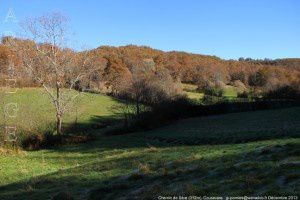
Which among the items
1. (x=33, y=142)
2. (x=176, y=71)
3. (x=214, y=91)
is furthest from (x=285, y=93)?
(x=33, y=142)

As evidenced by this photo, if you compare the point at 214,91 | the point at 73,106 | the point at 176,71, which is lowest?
the point at 73,106

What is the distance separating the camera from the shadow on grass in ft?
32.0

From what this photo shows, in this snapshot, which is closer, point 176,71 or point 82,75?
point 82,75

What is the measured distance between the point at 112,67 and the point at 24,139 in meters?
81.9

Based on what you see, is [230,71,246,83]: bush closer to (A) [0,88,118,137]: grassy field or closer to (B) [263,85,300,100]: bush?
(B) [263,85,300,100]: bush

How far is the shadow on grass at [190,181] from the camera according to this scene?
975 centimetres

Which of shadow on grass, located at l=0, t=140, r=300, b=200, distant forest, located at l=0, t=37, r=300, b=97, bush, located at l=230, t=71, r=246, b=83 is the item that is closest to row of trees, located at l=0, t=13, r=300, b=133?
distant forest, located at l=0, t=37, r=300, b=97

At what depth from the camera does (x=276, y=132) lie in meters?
36.2

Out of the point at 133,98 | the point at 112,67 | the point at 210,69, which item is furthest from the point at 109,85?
the point at 210,69

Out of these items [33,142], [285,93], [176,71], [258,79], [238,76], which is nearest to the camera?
[33,142]

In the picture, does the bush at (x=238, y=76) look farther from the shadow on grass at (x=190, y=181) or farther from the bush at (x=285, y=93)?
the shadow on grass at (x=190, y=181)

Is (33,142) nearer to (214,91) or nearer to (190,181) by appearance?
(190,181)

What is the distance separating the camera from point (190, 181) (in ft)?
38.5

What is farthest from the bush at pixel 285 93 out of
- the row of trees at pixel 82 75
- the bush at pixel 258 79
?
the bush at pixel 258 79
